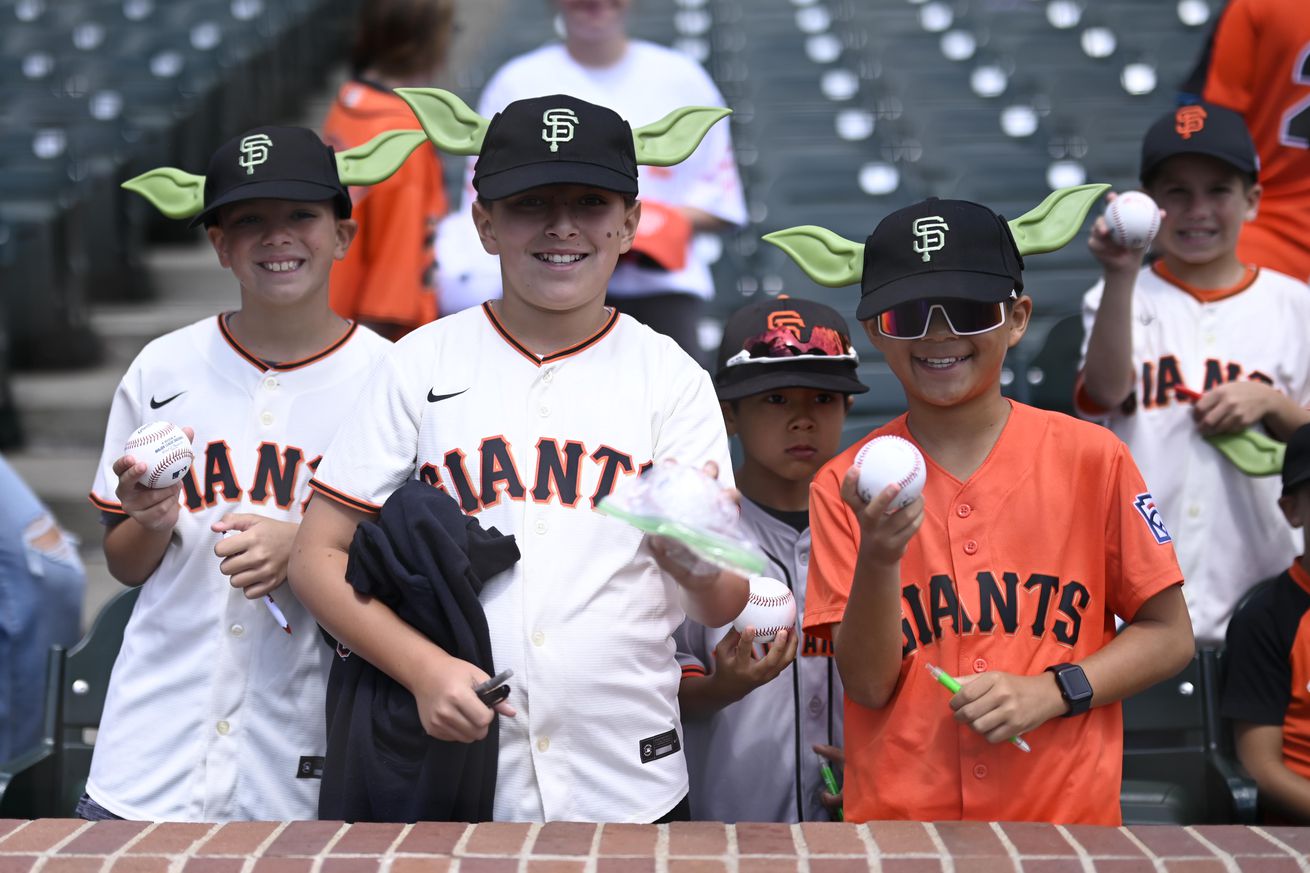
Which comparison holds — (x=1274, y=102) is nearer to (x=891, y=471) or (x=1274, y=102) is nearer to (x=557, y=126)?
(x=557, y=126)

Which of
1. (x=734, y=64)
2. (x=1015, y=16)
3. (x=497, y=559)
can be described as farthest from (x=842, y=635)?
(x=1015, y=16)

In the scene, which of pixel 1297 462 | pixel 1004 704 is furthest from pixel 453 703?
pixel 1297 462

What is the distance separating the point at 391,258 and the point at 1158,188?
2.04 meters

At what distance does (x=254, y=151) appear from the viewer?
2820mm

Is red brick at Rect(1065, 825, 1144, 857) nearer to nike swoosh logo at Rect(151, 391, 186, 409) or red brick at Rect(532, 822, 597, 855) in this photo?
red brick at Rect(532, 822, 597, 855)

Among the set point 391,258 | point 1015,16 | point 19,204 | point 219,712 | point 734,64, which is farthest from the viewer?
point 1015,16

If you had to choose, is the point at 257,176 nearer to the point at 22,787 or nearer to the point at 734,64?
the point at 22,787

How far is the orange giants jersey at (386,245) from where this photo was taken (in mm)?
3990

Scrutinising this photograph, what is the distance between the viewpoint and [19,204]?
7047mm

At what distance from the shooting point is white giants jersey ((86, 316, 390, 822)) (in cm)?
261

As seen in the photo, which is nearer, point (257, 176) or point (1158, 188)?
point (257, 176)

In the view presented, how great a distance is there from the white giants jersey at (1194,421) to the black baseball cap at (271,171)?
6.11ft

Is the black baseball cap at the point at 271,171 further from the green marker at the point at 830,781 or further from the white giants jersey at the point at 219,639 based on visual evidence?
the green marker at the point at 830,781

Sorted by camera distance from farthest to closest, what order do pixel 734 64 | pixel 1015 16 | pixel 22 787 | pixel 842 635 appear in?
1. pixel 1015 16
2. pixel 734 64
3. pixel 22 787
4. pixel 842 635
